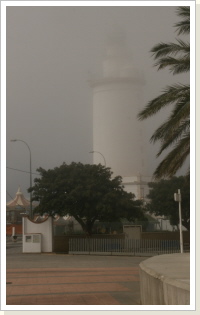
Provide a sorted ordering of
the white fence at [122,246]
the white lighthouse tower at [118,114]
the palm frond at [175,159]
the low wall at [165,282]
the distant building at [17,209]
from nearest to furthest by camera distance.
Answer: the low wall at [165,282], the palm frond at [175,159], the white fence at [122,246], the distant building at [17,209], the white lighthouse tower at [118,114]

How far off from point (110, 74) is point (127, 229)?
4017 centimetres

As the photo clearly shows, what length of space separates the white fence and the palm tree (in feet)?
49.2

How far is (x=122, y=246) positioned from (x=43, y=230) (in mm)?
4699

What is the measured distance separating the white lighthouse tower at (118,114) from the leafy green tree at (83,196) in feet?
107

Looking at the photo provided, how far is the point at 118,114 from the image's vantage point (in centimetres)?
7100

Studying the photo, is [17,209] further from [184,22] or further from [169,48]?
[184,22]

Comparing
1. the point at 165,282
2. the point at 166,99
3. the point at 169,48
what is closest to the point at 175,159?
the point at 166,99

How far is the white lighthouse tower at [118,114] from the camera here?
2741 inches

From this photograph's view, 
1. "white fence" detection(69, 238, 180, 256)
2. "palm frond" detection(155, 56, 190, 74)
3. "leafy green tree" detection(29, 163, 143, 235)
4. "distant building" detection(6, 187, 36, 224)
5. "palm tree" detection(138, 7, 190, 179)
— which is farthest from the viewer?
"distant building" detection(6, 187, 36, 224)

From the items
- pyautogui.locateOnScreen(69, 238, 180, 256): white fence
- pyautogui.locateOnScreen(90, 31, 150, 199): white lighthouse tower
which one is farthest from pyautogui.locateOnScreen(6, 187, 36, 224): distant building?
pyautogui.locateOnScreen(69, 238, 180, 256): white fence

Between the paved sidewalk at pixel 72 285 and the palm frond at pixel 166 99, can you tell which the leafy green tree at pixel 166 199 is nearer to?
the paved sidewalk at pixel 72 285

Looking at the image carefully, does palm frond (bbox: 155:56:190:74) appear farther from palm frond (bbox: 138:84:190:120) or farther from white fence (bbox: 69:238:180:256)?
white fence (bbox: 69:238:180:256)

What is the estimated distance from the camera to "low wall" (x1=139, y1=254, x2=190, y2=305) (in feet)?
27.6

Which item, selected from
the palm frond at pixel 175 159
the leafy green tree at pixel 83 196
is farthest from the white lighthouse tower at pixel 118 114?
the palm frond at pixel 175 159
